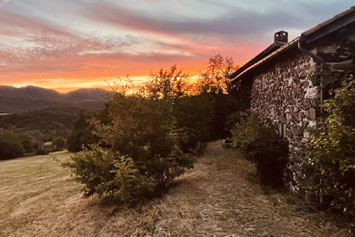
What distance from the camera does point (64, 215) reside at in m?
8.51

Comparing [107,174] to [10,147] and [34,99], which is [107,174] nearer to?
[10,147]

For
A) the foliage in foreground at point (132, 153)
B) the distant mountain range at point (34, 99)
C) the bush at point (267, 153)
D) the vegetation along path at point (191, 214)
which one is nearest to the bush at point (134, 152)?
the foliage in foreground at point (132, 153)

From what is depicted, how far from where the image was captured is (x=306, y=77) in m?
6.80

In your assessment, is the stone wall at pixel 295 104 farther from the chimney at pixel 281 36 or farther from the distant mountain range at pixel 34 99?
the distant mountain range at pixel 34 99

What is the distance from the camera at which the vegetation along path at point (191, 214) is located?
18.7 feet

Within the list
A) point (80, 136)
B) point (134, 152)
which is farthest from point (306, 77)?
point (80, 136)

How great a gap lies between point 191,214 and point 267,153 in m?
3.16

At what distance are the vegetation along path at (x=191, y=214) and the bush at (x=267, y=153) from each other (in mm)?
556

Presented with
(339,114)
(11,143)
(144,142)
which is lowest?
(11,143)

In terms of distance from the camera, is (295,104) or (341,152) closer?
(341,152)

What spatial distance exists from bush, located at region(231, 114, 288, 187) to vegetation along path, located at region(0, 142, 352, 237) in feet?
1.82

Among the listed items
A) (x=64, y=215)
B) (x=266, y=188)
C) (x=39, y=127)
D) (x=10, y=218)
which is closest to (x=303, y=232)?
(x=266, y=188)

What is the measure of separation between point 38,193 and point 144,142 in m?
6.29

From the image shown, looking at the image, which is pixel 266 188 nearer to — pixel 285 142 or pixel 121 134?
pixel 285 142
